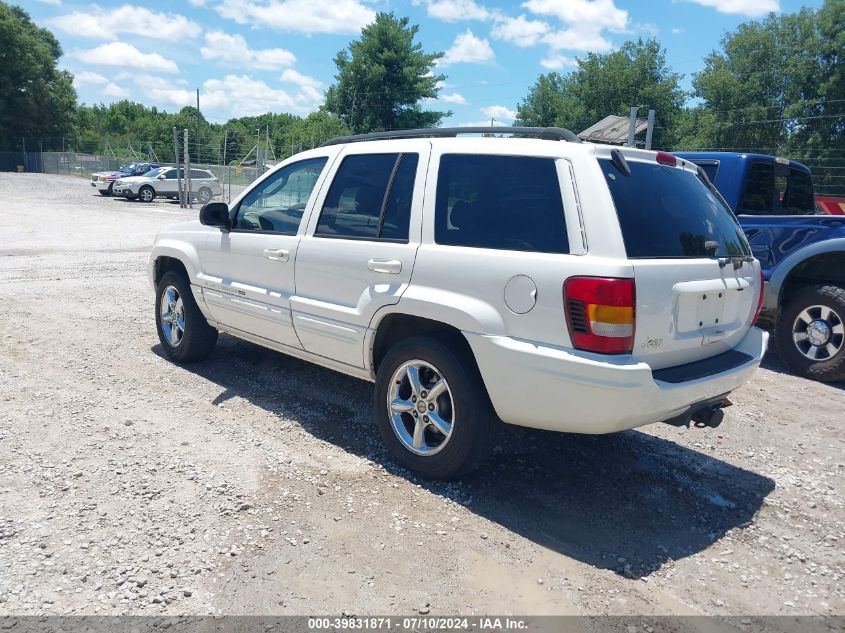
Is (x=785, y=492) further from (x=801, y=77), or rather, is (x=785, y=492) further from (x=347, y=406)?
(x=801, y=77)

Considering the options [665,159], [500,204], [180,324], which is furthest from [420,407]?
[180,324]

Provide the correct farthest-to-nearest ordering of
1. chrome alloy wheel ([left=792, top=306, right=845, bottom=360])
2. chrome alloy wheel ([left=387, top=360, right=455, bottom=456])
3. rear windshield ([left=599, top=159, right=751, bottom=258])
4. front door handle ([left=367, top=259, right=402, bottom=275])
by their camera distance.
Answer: chrome alloy wheel ([left=792, top=306, right=845, bottom=360]) → front door handle ([left=367, top=259, right=402, bottom=275]) → chrome alloy wheel ([left=387, top=360, right=455, bottom=456]) → rear windshield ([left=599, top=159, right=751, bottom=258])

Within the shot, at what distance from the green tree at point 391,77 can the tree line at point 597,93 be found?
0.25 feet

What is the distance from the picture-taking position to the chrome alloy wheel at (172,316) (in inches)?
222

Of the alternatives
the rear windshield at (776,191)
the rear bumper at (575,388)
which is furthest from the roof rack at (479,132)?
the rear windshield at (776,191)

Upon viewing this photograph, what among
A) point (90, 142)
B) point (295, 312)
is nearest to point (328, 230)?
point (295, 312)

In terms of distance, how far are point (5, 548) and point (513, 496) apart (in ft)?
8.22

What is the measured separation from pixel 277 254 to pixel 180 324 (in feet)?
5.45

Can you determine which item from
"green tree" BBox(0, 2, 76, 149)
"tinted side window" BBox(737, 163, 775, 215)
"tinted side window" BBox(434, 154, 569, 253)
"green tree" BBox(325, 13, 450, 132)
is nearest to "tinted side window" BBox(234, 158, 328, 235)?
"tinted side window" BBox(434, 154, 569, 253)

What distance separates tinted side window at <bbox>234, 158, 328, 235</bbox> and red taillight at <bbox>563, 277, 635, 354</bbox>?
88.6 inches

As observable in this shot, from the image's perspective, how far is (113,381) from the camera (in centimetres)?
525

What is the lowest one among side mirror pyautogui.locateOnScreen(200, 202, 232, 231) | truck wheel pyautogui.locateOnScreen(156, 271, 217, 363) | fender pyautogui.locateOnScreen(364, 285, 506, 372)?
truck wheel pyautogui.locateOnScreen(156, 271, 217, 363)

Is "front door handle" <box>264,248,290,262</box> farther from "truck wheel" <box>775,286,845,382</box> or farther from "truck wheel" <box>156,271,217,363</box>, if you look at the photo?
"truck wheel" <box>775,286,845,382</box>

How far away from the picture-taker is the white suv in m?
3.07
